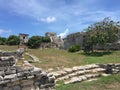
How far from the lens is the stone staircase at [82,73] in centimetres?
1194

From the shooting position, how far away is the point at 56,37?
49.4 meters

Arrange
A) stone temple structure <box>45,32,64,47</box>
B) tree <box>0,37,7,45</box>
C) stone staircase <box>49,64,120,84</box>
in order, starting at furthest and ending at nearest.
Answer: stone temple structure <box>45,32,64,47</box> < tree <box>0,37,7,45</box> < stone staircase <box>49,64,120,84</box>

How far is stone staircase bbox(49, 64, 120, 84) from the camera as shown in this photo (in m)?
11.9

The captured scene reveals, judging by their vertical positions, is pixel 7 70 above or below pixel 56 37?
below

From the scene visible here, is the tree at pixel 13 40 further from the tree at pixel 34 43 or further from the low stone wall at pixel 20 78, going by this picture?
the low stone wall at pixel 20 78

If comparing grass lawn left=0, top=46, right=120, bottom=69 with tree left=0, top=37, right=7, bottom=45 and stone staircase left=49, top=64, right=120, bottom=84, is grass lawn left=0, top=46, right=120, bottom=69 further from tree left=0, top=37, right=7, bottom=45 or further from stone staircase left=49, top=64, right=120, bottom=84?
tree left=0, top=37, right=7, bottom=45

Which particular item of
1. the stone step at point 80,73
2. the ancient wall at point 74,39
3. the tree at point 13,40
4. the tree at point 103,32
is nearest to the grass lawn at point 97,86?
the stone step at point 80,73

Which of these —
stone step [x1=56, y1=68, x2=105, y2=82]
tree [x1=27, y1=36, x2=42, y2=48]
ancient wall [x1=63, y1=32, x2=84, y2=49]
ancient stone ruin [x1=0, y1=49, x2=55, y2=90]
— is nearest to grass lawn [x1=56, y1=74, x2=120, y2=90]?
stone step [x1=56, y1=68, x2=105, y2=82]

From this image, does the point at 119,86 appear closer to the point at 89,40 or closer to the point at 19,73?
the point at 19,73

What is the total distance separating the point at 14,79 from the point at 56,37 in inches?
1659

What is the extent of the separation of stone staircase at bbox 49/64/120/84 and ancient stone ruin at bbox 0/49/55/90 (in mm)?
3376

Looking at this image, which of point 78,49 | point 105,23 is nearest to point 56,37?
point 78,49

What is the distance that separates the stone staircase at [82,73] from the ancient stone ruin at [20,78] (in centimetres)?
338

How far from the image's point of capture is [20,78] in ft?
24.6
